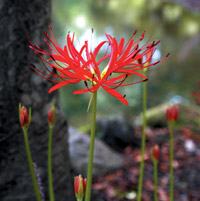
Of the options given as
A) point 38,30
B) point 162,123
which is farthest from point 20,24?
point 162,123

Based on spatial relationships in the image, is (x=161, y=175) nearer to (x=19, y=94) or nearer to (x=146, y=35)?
(x=19, y=94)

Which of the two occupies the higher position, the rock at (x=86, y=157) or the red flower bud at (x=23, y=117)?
the rock at (x=86, y=157)

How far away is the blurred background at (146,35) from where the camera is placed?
4977 mm

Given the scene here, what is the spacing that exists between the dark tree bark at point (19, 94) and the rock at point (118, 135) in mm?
1314

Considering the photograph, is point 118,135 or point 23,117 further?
point 118,135

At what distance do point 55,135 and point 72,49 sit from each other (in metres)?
0.90

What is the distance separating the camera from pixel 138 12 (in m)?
11.0

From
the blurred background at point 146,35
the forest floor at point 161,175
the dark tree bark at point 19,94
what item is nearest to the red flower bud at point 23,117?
the dark tree bark at point 19,94

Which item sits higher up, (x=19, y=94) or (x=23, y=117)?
(x=19, y=94)

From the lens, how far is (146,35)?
324 inches

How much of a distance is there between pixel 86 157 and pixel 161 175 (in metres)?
0.65

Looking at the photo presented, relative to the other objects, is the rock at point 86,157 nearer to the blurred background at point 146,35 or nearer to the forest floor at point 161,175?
the forest floor at point 161,175

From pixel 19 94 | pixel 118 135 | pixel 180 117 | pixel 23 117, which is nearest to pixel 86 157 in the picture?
pixel 118 135

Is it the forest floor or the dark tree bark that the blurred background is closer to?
the forest floor
